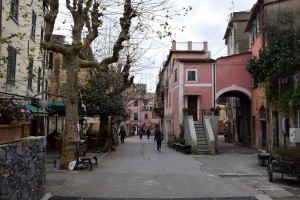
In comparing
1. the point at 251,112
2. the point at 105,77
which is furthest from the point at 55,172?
the point at 251,112

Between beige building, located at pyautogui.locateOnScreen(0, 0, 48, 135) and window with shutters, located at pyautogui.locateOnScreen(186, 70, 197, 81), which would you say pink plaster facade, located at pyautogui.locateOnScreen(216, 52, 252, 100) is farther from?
beige building, located at pyautogui.locateOnScreen(0, 0, 48, 135)

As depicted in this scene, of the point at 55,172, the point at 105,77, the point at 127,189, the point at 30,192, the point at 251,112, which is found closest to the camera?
the point at 30,192

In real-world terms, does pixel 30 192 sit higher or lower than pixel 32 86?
lower

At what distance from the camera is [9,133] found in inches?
262

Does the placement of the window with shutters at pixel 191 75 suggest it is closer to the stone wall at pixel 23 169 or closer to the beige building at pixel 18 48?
the beige building at pixel 18 48

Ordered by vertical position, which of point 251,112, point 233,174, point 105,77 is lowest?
point 233,174

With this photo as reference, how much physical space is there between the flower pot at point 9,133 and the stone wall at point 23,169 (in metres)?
0.11

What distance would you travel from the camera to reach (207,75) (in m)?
29.8

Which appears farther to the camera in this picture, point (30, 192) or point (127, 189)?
point (127, 189)

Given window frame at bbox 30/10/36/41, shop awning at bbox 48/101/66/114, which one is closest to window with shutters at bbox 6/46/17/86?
window frame at bbox 30/10/36/41

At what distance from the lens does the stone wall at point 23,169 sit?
6117mm

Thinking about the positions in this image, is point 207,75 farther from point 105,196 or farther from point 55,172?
point 105,196

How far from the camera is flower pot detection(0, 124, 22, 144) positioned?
6.27 meters

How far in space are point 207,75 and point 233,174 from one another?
16.2m
